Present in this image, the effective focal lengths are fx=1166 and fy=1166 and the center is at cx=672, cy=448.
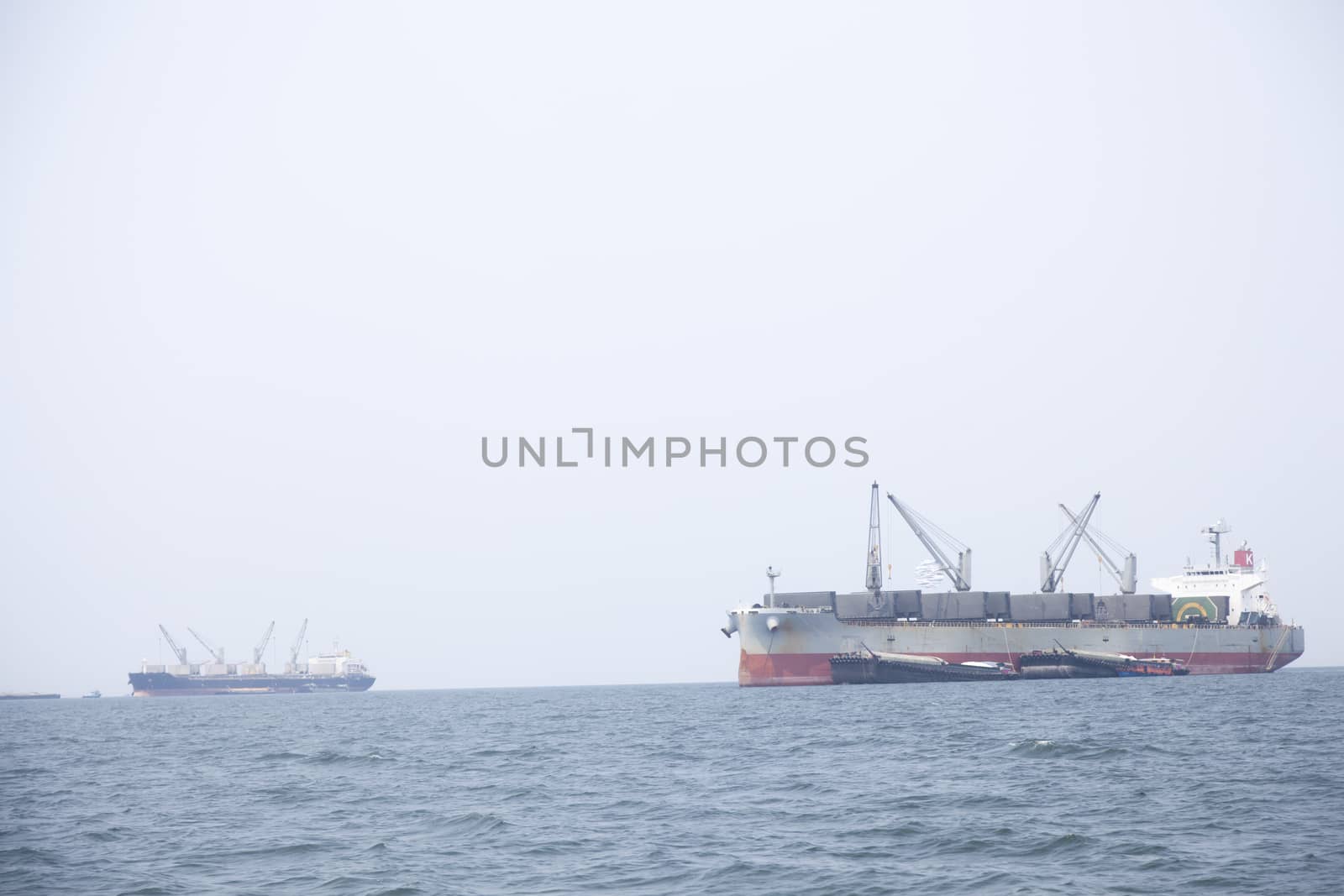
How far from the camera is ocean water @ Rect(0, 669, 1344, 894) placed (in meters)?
28.5

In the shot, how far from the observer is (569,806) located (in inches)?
1590

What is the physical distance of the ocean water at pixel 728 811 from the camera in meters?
28.5

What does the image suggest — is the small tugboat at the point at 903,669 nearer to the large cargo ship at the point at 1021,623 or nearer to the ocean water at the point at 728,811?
the large cargo ship at the point at 1021,623

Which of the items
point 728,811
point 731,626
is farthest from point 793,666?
point 728,811

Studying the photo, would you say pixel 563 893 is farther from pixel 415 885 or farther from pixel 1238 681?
pixel 1238 681

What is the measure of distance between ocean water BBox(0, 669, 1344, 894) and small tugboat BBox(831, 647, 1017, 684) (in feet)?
151

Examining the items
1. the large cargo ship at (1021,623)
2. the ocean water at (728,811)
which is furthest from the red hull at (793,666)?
the ocean water at (728,811)

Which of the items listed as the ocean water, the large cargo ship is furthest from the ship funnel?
the ocean water

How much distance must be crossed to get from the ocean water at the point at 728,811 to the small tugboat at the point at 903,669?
46.0m

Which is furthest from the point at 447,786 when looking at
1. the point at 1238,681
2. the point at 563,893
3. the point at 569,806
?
the point at 1238,681

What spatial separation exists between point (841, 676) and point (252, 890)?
326 ft

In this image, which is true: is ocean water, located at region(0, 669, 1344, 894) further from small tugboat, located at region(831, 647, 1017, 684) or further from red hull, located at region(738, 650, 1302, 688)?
red hull, located at region(738, 650, 1302, 688)

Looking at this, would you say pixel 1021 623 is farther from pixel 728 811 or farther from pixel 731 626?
pixel 728 811

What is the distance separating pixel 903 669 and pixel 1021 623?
68.2 feet
